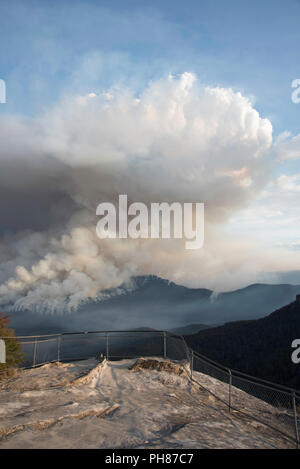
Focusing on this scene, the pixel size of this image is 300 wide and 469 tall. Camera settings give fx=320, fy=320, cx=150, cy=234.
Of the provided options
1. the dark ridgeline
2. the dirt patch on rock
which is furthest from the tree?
the dark ridgeline

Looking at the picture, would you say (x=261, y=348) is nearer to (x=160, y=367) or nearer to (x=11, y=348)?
(x=11, y=348)

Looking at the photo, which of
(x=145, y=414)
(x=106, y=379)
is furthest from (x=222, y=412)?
(x=106, y=379)

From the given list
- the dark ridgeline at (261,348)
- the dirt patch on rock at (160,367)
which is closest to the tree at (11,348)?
the dirt patch on rock at (160,367)

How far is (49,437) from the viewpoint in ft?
22.4

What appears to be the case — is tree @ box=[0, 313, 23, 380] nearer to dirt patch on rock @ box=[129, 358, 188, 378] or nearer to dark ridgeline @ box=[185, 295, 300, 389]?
dirt patch on rock @ box=[129, 358, 188, 378]

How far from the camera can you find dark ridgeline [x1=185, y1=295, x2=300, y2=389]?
12800cm

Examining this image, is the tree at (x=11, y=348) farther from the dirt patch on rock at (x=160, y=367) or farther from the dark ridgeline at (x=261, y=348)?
the dark ridgeline at (x=261, y=348)

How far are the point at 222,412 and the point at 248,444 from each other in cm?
300

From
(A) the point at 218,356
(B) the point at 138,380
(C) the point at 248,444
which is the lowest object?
(A) the point at 218,356

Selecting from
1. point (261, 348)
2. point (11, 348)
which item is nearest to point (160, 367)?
point (11, 348)

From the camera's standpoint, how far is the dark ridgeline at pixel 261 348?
128 m

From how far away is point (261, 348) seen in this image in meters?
162
